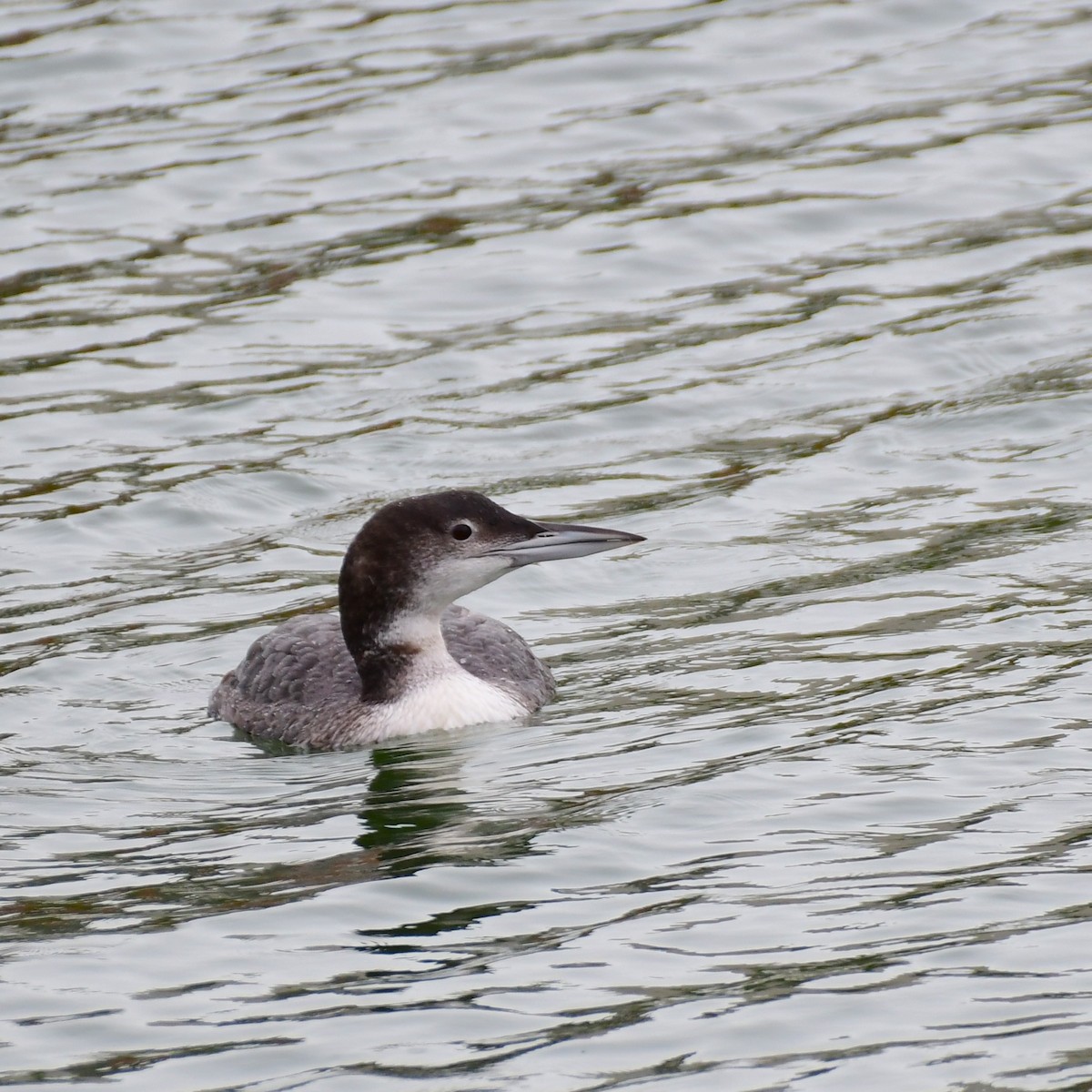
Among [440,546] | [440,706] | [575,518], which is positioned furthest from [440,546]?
[575,518]

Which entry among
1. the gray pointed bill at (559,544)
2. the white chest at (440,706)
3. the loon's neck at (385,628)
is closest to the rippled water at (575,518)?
the white chest at (440,706)

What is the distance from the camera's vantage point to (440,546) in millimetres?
8906

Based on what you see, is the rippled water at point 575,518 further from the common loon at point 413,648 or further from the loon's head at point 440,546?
the loon's head at point 440,546

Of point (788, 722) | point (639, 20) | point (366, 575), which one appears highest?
point (639, 20)

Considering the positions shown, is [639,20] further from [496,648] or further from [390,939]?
[390,939]

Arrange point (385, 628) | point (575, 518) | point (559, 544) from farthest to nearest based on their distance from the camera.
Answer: point (575, 518)
point (385, 628)
point (559, 544)

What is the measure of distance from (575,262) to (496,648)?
497 cm

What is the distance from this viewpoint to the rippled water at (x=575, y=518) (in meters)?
6.20

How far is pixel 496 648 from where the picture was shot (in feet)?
30.2

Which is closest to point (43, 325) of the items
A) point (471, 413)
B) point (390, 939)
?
point (471, 413)

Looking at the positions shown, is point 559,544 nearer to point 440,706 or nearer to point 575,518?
point 440,706

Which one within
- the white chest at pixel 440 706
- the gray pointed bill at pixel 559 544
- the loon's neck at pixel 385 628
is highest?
the gray pointed bill at pixel 559 544

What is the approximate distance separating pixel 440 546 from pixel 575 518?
74.7 inches

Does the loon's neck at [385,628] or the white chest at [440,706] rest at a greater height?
the loon's neck at [385,628]
